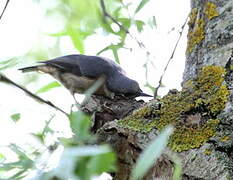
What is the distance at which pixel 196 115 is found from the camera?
1385 millimetres

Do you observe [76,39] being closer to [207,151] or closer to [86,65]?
[207,151]

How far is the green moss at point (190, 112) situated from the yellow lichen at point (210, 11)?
0.84ft

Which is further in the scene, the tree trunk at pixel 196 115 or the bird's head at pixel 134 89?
the bird's head at pixel 134 89

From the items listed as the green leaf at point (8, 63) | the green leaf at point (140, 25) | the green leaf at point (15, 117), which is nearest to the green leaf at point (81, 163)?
the green leaf at point (8, 63)

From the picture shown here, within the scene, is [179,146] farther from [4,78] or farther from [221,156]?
[4,78]

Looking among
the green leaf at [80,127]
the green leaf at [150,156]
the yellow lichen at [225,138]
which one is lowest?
the green leaf at [150,156]

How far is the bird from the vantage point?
305 cm

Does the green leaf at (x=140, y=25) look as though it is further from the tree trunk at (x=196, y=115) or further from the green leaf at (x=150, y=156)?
the green leaf at (x=150, y=156)

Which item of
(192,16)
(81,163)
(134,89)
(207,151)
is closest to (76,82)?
(134,89)

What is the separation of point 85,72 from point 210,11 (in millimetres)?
1582

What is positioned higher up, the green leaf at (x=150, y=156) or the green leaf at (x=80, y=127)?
the green leaf at (x=80, y=127)

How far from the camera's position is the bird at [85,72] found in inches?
120

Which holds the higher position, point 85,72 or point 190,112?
point 85,72

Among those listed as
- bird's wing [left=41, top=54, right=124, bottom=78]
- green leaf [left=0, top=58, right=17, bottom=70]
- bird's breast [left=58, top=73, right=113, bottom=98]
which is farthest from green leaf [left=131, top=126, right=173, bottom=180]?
bird's wing [left=41, top=54, right=124, bottom=78]
